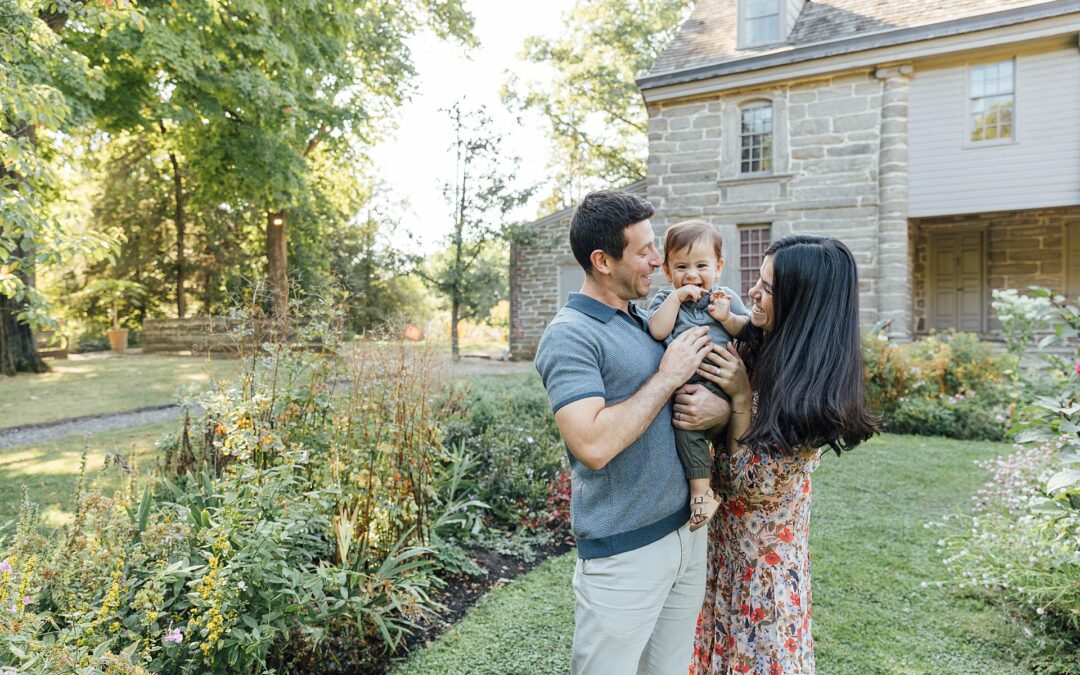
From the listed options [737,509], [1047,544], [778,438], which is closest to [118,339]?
[737,509]

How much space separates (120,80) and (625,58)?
16.4 metres

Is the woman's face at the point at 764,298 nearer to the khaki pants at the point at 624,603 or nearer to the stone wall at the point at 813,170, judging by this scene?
the khaki pants at the point at 624,603

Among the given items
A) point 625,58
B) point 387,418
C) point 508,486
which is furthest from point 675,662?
point 625,58

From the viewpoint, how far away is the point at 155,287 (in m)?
21.3

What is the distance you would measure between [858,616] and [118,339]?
2146 centimetres

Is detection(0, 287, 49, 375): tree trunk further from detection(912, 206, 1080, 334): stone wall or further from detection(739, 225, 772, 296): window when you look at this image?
detection(912, 206, 1080, 334): stone wall

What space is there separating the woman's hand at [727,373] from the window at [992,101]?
12815 millimetres

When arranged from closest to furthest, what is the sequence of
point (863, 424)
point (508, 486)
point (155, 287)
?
1. point (863, 424)
2. point (508, 486)
3. point (155, 287)

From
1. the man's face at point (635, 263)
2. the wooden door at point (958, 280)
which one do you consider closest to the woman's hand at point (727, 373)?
the man's face at point (635, 263)

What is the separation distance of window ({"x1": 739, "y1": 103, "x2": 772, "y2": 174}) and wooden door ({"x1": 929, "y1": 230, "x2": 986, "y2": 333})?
4.65 meters

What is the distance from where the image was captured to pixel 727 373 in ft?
6.40

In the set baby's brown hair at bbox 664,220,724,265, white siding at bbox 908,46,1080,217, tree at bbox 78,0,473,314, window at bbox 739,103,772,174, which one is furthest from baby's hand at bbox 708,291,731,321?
white siding at bbox 908,46,1080,217

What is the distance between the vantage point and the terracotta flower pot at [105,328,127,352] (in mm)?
19234

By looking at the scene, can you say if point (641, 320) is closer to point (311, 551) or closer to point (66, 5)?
point (311, 551)
